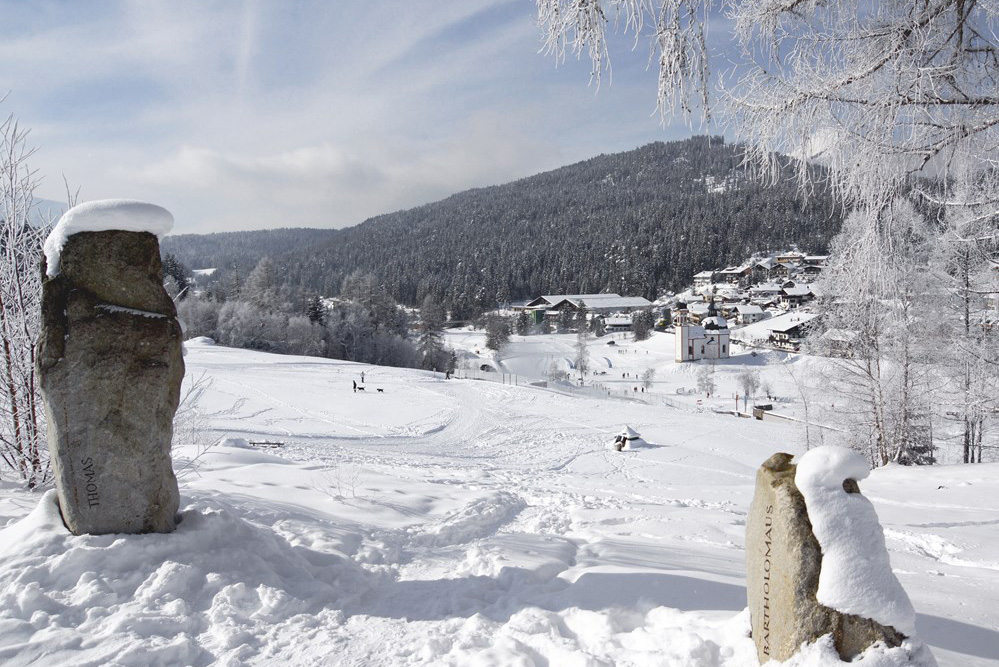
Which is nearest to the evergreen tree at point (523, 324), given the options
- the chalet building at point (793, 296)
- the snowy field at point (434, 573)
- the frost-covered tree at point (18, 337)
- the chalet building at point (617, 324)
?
the chalet building at point (617, 324)

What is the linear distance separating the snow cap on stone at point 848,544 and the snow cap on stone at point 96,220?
216 inches

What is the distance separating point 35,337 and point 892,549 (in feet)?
35.8

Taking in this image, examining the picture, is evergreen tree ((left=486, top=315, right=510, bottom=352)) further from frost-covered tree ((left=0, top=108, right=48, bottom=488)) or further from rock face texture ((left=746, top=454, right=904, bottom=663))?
rock face texture ((left=746, top=454, right=904, bottom=663))

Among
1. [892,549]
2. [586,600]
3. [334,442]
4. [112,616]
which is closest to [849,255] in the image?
[586,600]

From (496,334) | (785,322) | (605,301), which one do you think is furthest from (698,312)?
(496,334)

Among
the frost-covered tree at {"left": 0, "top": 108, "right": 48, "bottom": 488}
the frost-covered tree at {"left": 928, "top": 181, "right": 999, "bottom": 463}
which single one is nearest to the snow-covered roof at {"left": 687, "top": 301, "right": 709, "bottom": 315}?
the frost-covered tree at {"left": 928, "top": 181, "right": 999, "bottom": 463}

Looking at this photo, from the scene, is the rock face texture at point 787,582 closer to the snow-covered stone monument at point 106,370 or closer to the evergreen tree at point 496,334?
the snow-covered stone monument at point 106,370

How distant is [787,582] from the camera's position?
2.87m

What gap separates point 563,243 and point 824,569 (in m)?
138

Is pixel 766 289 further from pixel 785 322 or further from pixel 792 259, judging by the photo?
pixel 785 322

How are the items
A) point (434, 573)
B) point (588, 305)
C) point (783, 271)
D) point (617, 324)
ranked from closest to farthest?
1. point (434, 573)
2. point (617, 324)
3. point (588, 305)
4. point (783, 271)

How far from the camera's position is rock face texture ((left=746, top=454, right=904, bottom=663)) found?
269cm

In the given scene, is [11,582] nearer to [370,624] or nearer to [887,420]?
[370,624]

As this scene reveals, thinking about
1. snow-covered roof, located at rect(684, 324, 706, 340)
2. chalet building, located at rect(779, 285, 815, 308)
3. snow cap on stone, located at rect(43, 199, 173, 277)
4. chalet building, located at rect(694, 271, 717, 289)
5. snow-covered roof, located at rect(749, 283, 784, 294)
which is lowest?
snow-covered roof, located at rect(684, 324, 706, 340)
